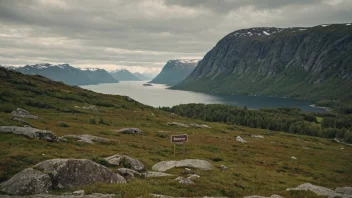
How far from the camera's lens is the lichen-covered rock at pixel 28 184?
2009 cm

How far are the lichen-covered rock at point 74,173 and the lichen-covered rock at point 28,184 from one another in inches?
33.2

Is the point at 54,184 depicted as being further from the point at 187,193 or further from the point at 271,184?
the point at 271,184

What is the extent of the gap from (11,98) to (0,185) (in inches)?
3519

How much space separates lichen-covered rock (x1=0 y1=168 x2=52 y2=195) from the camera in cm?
2009

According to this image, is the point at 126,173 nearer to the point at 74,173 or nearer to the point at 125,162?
the point at 125,162

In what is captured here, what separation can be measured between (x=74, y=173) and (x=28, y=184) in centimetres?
355

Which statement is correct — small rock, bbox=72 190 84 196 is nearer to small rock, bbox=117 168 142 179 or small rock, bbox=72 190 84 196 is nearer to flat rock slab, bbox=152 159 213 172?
small rock, bbox=117 168 142 179

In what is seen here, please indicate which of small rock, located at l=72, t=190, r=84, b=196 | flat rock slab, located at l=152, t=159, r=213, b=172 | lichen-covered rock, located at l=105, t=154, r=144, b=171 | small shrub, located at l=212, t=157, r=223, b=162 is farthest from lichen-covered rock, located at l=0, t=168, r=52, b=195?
small shrub, located at l=212, t=157, r=223, b=162

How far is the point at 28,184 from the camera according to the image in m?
20.5

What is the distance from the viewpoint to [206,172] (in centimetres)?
3512

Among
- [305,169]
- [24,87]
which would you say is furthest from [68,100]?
[305,169]

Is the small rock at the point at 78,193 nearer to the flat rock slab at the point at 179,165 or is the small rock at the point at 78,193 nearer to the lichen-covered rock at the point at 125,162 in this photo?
the lichen-covered rock at the point at 125,162

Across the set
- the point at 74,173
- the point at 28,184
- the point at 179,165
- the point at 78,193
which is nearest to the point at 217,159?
the point at 179,165

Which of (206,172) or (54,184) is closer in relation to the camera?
(54,184)
